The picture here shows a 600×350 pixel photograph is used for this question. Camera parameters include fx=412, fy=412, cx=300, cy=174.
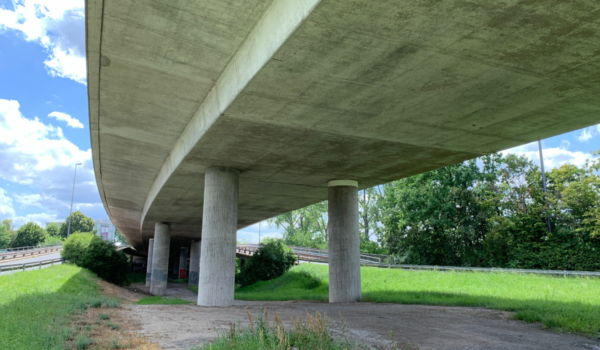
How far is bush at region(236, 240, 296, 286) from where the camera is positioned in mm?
36500

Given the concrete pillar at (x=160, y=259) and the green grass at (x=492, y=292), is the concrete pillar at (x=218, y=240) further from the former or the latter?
the concrete pillar at (x=160, y=259)

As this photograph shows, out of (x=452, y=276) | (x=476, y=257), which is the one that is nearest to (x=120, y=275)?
(x=452, y=276)

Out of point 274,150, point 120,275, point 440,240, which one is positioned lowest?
point 120,275

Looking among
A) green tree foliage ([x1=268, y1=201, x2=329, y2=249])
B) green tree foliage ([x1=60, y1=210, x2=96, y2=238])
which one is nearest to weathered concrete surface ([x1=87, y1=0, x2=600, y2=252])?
green tree foliage ([x1=268, y1=201, x2=329, y2=249])

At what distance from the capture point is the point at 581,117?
431 inches

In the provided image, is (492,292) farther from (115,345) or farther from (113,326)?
(115,345)

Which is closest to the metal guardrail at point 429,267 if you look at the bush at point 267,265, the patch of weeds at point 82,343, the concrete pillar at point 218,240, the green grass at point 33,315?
the bush at point 267,265

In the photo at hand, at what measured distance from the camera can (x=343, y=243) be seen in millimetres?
17938

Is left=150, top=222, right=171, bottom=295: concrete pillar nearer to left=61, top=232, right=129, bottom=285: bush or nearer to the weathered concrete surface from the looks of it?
left=61, top=232, right=129, bottom=285: bush

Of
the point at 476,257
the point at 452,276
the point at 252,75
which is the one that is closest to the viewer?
the point at 252,75

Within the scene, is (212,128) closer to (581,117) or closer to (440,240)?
(581,117)

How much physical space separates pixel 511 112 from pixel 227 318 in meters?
9.17

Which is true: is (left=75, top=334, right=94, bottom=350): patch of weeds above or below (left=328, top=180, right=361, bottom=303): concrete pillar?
below

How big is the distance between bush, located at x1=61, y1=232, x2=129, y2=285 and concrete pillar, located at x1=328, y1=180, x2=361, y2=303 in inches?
942
